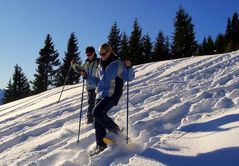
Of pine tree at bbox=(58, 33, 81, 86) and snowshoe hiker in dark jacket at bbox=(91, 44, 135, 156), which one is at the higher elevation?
pine tree at bbox=(58, 33, 81, 86)

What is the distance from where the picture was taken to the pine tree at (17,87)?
5722cm

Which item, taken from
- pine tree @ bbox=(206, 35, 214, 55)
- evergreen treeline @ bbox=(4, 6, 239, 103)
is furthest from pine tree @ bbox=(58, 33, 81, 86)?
pine tree @ bbox=(206, 35, 214, 55)

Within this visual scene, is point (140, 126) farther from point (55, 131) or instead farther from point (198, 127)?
point (55, 131)

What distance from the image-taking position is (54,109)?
1384 centimetres

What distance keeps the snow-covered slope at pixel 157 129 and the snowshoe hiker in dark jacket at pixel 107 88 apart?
1.70 ft

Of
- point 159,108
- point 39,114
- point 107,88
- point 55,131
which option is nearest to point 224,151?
point 107,88

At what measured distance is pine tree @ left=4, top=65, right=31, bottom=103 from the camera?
188 ft

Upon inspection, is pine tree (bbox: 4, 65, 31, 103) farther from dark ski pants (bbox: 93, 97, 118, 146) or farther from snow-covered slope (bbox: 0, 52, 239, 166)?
dark ski pants (bbox: 93, 97, 118, 146)

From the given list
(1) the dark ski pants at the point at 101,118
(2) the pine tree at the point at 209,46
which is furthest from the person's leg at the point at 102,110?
→ (2) the pine tree at the point at 209,46

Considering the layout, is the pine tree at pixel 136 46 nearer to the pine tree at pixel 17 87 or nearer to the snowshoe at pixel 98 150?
the pine tree at pixel 17 87

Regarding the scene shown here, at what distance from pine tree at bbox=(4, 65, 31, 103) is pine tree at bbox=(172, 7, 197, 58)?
22.0 metres

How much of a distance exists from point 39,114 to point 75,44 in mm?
42133

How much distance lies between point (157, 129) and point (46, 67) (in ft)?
158

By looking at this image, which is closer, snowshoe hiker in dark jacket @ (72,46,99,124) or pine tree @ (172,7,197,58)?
snowshoe hiker in dark jacket @ (72,46,99,124)
